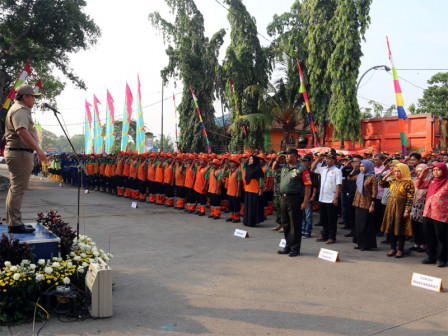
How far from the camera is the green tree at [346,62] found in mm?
18172

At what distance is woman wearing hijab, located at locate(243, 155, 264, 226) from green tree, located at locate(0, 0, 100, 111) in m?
12.5

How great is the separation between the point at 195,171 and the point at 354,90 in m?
9.98

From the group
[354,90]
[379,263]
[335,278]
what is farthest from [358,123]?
[335,278]

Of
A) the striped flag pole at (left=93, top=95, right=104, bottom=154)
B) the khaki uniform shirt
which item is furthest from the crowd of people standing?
the striped flag pole at (left=93, top=95, right=104, bottom=154)

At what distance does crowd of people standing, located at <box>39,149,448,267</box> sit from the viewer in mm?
7090

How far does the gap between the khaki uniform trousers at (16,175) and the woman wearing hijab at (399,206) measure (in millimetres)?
5783

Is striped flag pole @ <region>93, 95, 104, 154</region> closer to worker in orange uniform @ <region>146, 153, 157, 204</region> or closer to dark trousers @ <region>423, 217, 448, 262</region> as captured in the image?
worker in orange uniform @ <region>146, 153, 157, 204</region>

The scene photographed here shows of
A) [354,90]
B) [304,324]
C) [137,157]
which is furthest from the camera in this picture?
[354,90]

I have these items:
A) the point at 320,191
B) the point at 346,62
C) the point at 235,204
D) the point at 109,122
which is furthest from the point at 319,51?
the point at 109,122

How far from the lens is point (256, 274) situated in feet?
19.5

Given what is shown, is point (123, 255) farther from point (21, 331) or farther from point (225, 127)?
point (225, 127)

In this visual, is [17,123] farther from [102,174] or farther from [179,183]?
[102,174]

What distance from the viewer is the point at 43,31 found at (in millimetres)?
18219

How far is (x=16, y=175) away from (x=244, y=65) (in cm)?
1902
